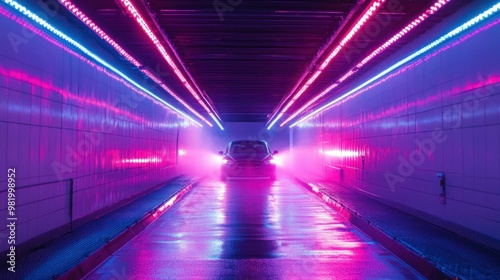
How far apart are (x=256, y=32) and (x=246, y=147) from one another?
46.8 feet

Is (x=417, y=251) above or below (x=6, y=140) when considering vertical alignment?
below

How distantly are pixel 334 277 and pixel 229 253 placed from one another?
189 centimetres

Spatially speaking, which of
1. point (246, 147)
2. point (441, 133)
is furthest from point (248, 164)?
point (441, 133)

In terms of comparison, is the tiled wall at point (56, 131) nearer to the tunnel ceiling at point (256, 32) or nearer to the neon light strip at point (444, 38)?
the tunnel ceiling at point (256, 32)

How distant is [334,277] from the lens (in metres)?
5.72

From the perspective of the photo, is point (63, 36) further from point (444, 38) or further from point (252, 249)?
point (444, 38)

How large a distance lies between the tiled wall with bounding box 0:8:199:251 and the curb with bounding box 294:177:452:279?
5.13 meters

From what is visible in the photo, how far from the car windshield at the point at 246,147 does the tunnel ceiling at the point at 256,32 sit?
872cm

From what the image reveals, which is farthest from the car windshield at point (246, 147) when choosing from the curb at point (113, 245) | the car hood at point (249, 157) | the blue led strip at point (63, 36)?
the curb at point (113, 245)

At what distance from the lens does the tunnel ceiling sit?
757 cm

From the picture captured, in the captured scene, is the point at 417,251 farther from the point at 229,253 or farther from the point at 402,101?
the point at 402,101

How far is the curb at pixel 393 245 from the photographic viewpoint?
18.9 feet

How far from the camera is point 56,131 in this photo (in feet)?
24.9

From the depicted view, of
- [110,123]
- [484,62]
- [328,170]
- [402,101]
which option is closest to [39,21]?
[110,123]
